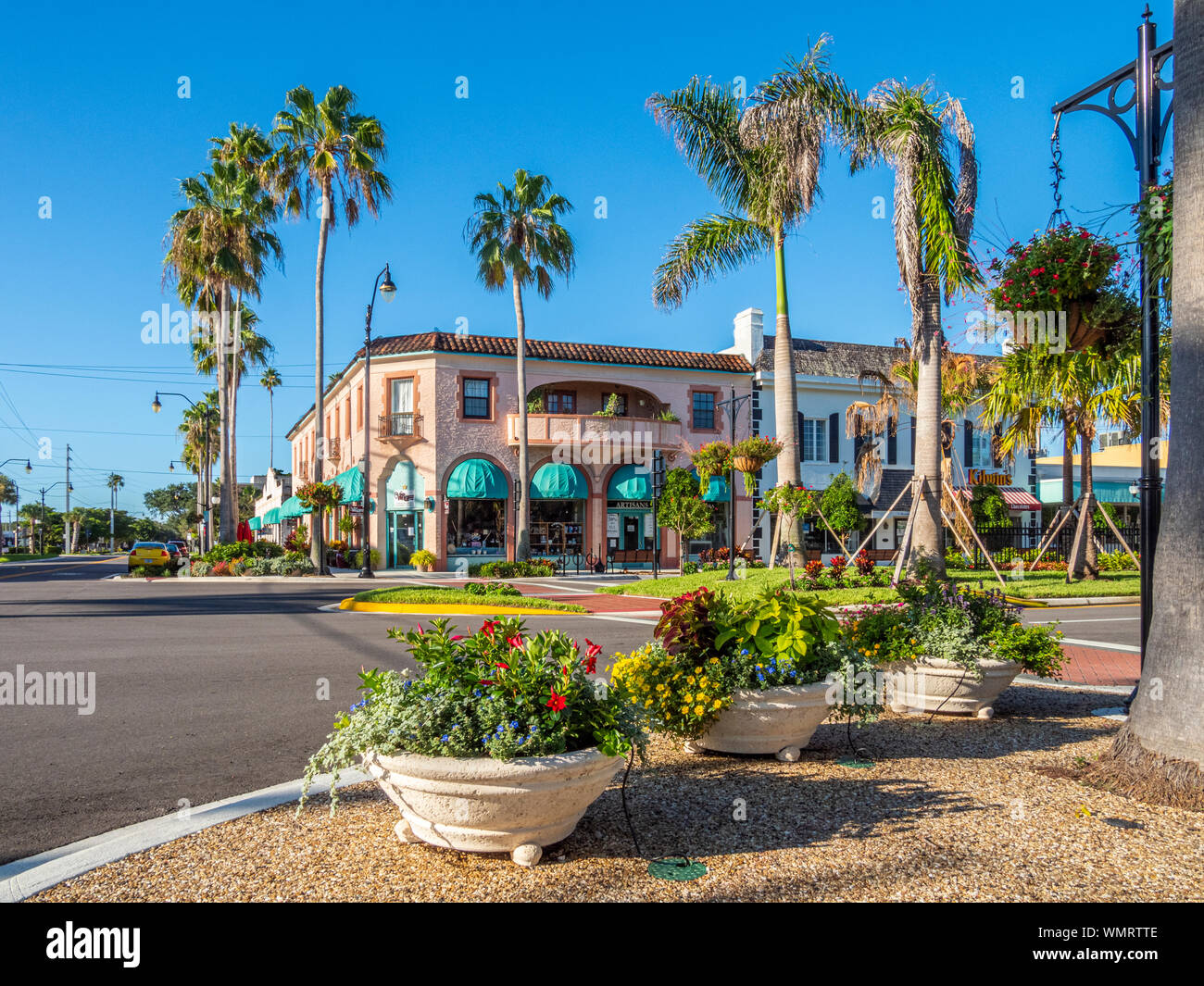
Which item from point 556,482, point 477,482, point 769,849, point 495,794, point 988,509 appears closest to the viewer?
point 495,794

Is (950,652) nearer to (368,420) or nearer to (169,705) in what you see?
(169,705)

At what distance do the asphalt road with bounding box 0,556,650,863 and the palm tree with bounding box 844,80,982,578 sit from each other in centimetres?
660

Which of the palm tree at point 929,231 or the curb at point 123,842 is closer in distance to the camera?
the curb at point 123,842

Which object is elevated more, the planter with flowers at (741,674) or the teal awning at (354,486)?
the teal awning at (354,486)

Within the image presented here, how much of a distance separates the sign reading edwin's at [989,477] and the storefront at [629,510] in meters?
13.7

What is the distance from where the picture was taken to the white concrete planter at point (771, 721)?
515 cm

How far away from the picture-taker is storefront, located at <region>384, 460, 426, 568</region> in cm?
3225

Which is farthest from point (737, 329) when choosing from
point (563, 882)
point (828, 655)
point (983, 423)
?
point (563, 882)

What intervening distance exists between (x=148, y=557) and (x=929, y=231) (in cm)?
2953

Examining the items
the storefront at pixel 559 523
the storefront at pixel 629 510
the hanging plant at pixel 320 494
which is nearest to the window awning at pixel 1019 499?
the storefront at pixel 629 510

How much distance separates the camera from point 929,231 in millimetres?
15586

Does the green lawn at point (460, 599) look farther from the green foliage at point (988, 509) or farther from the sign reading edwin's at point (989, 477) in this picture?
the sign reading edwin's at point (989, 477)

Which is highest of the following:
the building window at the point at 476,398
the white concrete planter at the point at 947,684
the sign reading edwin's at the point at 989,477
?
the building window at the point at 476,398

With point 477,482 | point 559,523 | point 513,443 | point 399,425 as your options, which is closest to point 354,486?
point 399,425
